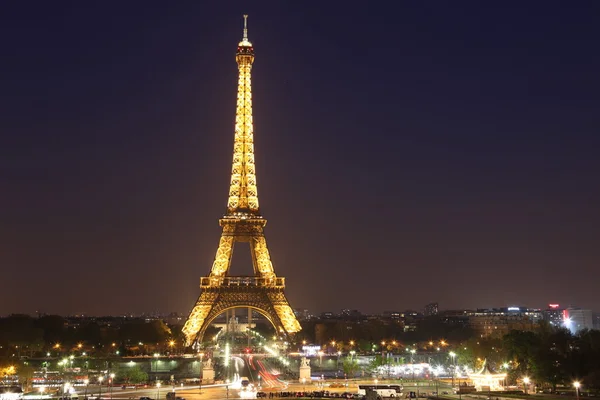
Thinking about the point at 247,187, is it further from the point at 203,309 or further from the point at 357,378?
the point at 357,378

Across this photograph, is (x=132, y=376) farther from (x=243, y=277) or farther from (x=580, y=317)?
(x=580, y=317)

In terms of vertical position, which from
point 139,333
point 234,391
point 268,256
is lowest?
point 234,391

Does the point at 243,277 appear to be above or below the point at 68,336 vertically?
above

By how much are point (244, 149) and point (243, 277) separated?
1790 cm

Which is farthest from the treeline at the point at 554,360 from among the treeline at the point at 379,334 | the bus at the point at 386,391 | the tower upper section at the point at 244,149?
the treeline at the point at 379,334

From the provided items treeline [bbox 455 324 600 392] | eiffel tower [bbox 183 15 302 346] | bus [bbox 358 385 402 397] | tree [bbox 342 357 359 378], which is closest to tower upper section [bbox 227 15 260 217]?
eiffel tower [bbox 183 15 302 346]

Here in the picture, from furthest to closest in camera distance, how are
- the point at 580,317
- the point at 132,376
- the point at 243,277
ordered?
the point at 580,317, the point at 243,277, the point at 132,376

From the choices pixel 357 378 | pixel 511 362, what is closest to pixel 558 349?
pixel 511 362

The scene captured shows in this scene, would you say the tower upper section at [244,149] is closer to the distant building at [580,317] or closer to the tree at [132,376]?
the tree at [132,376]

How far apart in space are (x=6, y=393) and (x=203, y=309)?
45.7 m

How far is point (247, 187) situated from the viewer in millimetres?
102625

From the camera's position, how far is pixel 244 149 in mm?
103875

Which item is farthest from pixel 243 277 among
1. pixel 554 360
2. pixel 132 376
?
pixel 554 360

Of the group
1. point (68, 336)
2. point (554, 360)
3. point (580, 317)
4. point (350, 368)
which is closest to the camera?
point (554, 360)
